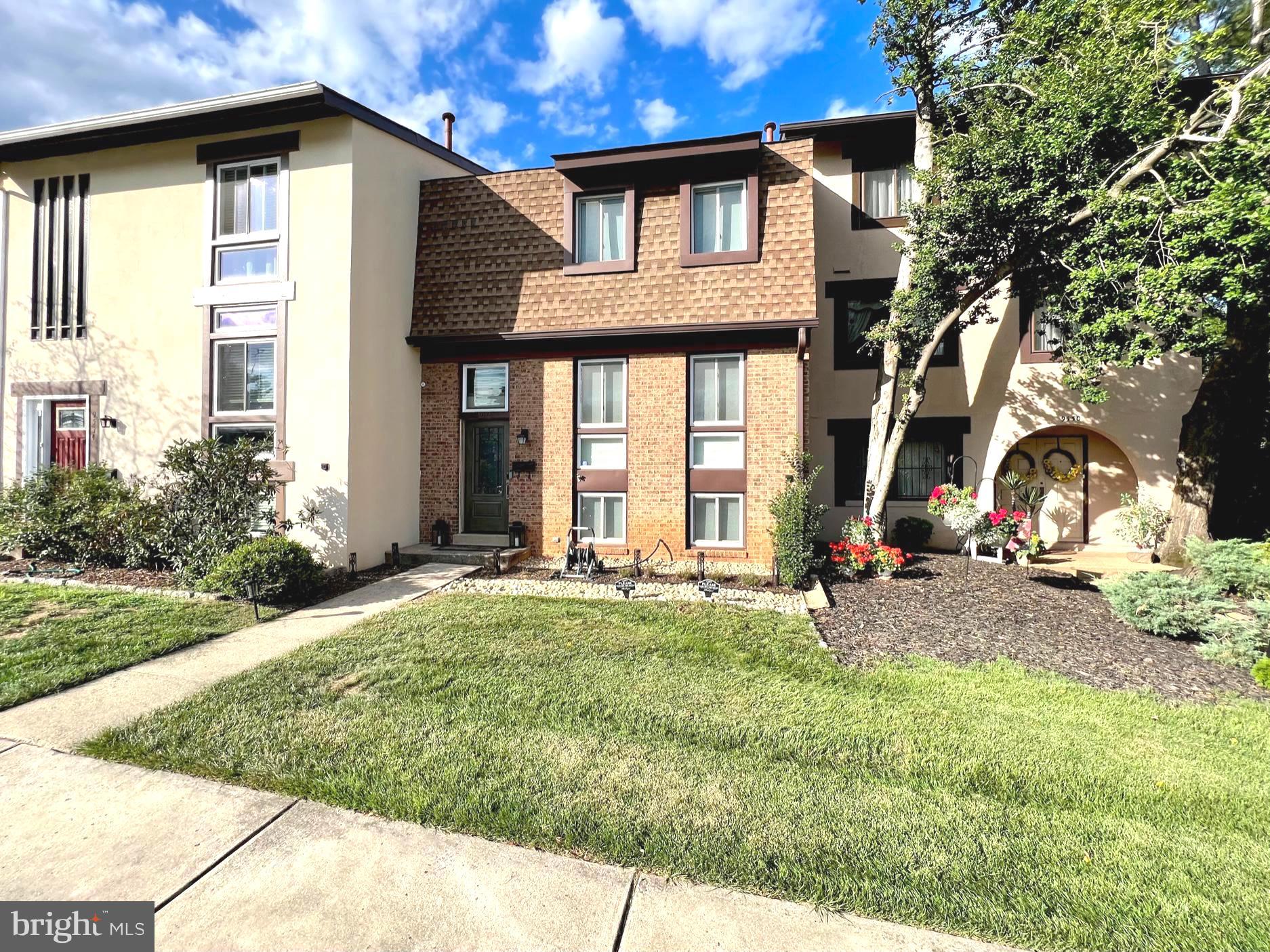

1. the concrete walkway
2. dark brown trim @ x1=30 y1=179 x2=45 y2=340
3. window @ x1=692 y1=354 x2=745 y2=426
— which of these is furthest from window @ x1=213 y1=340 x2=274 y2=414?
window @ x1=692 y1=354 x2=745 y2=426

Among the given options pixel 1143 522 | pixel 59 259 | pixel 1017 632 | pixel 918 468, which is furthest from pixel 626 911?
pixel 59 259

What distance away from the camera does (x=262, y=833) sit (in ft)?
9.41

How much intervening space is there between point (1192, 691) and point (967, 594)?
294 centimetres

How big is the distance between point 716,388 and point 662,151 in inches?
159

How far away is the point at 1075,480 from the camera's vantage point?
1138cm

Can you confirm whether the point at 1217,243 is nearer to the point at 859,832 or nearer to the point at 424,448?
the point at 859,832

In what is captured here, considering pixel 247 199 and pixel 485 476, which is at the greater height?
pixel 247 199

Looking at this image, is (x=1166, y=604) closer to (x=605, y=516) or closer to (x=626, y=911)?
(x=626, y=911)

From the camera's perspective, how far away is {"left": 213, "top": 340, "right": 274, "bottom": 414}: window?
907 centimetres

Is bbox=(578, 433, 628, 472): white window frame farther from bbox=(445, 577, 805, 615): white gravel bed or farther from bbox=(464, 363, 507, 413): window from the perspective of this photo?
bbox=(445, 577, 805, 615): white gravel bed

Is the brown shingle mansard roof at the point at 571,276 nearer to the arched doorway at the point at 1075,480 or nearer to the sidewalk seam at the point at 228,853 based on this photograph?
the arched doorway at the point at 1075,480

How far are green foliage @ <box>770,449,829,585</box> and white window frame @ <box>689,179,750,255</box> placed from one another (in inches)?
160

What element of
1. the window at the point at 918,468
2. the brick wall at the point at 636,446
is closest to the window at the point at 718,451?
the brick wall at the point at 636,446

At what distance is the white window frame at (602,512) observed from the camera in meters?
9.63
